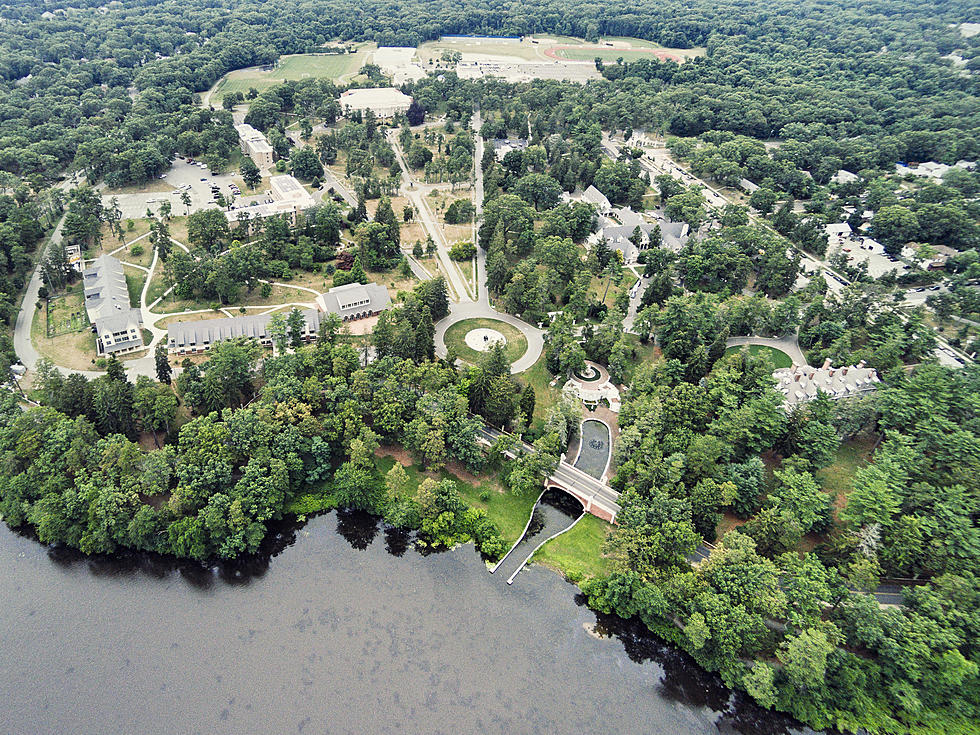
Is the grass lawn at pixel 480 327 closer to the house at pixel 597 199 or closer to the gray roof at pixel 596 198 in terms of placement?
the house at pixel 597 199

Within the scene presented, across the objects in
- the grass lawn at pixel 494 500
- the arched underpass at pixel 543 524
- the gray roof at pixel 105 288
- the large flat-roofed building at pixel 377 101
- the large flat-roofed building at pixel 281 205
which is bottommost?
the arched underpass at pixel 543 524

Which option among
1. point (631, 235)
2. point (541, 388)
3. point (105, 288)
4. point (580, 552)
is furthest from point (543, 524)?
point (105, 288)

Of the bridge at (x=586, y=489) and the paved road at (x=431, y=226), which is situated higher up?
the paved road at (x=431, y=226)

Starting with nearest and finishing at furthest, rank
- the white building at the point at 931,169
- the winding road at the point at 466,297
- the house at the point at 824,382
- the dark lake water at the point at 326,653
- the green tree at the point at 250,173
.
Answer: the dark lake water at the point at 326,653
the house at the point at 824,382
the winding road at the point at 466,297
the green tree at the point at 250,173
the white building at the point at 931,169

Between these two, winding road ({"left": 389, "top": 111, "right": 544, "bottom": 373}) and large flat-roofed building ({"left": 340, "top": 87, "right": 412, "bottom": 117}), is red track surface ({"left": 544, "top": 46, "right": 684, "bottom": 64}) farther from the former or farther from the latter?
winding road ({"left": 389, "top": 111, "right": 544, "bottom": 373})

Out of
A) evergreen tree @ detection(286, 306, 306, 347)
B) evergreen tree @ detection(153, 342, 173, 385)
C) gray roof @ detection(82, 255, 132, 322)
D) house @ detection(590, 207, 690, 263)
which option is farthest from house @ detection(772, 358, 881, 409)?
gray roof @ detection(82, 255, 132, 322)

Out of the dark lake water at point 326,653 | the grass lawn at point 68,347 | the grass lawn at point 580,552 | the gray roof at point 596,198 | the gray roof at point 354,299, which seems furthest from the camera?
the gray roof at point 596,198

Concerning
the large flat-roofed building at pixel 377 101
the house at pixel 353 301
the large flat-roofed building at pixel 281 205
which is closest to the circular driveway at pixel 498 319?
the house at pixel 353 301
